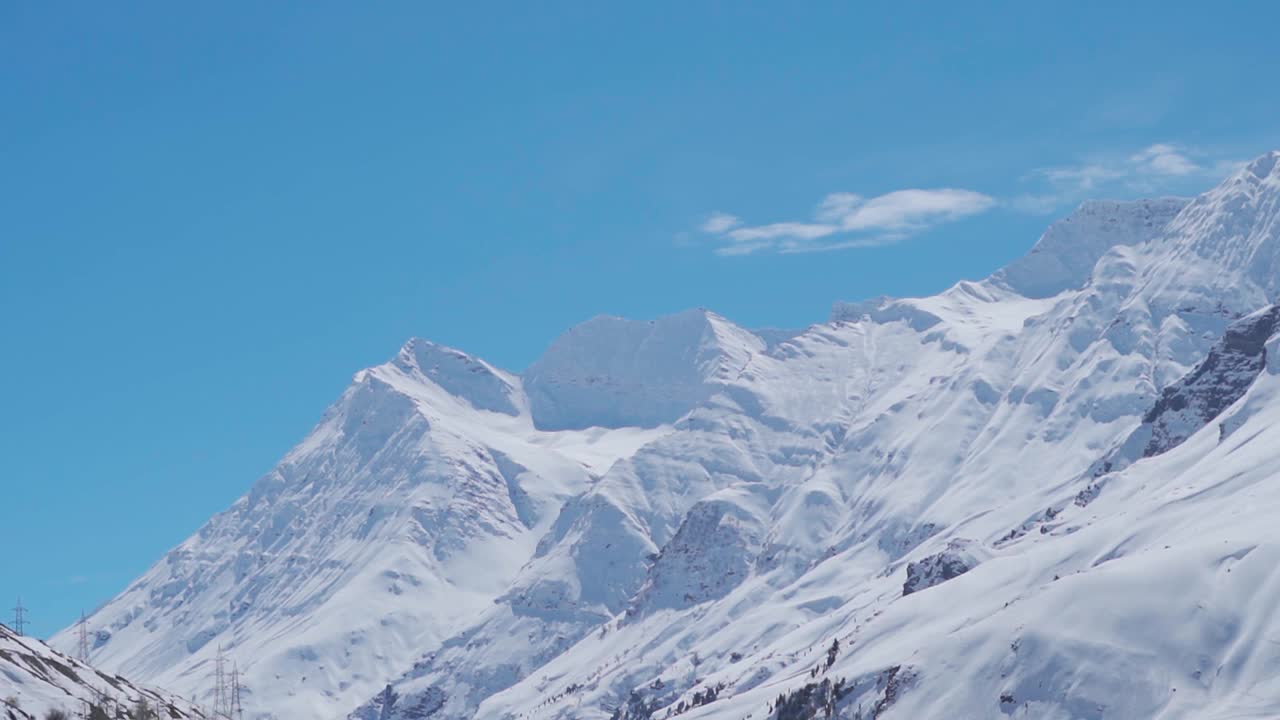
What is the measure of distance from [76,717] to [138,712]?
832 centimetres

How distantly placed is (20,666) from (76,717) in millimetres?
12974

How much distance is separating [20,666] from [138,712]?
13.5 metres

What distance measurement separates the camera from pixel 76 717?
190500 millimetres

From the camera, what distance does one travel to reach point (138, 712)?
197625mm

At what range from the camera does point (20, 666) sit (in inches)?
7864
